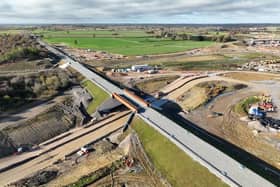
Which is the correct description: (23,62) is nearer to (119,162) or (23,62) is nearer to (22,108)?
(22,108)

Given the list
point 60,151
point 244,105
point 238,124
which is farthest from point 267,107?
point 60,151

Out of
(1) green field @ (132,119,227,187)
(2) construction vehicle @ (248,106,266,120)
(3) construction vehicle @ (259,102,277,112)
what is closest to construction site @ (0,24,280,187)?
(3) construction vehicle @ (259,102,277,112)

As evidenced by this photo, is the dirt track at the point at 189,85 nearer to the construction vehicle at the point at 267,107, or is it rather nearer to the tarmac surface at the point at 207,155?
the tarmac surface at the point at 207,155

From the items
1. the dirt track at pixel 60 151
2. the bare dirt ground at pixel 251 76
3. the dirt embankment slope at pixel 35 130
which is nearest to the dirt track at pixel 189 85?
the bare dirt ground at pixel 251 76

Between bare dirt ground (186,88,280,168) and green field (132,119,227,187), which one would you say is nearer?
green field (132,119,227,187)

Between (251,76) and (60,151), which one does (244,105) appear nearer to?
(251,76)

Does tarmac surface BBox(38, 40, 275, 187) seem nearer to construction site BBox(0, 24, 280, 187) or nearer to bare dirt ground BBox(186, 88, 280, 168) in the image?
construction site BBox(0, 24, 280, 187)
